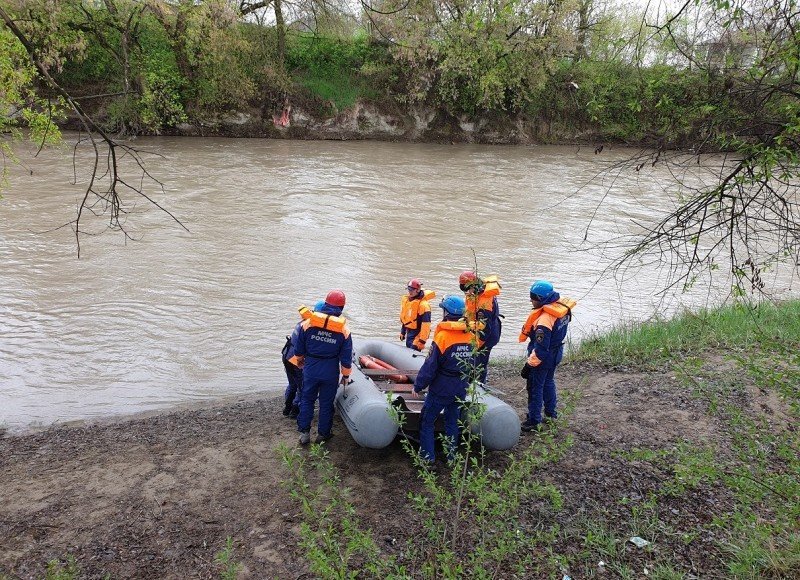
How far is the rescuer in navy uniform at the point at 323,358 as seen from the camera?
5672mm

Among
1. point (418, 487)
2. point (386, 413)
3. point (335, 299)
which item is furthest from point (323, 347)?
point (418, 487)

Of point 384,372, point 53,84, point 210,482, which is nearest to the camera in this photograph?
point 53,84

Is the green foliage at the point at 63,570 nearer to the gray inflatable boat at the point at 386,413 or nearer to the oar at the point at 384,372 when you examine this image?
the gray inflatable boat at the point at 386,413

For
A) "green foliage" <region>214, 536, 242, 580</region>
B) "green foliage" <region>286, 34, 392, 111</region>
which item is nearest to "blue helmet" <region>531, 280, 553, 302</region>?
"green foliage" <region>214, 536, 242, 580</region>

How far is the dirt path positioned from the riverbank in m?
0.01

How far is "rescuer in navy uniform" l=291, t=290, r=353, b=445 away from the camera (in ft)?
18.6

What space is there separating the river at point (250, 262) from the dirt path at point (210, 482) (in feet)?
4.64

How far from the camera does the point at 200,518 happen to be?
15.8ft

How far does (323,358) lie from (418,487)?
4.56ft

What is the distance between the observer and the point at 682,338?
8.23 meters

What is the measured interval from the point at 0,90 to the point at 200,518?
5.35 metres

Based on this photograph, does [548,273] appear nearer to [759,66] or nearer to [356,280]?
[356,280]

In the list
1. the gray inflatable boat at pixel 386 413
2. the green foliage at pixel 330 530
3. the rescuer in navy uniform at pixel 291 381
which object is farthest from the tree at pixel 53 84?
the gray inflatable boat at pixel 386 413

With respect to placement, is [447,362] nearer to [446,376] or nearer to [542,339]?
[446,376]
